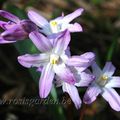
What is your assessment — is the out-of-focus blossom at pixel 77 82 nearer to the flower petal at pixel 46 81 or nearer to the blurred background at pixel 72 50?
the flower petal at pixel 46 81

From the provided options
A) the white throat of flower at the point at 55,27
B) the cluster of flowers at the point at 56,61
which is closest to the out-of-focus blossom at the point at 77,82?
the cluster of flowers at the point at 56,61

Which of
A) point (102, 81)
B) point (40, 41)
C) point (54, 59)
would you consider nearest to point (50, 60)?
point (54, 59)

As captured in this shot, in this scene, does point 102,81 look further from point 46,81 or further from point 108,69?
point 46,81

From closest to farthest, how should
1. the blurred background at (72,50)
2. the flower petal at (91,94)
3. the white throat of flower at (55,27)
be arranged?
1. the flower petal at (91,94)
2. the white throat of flower at (55,27)
3. the blurred background at (72,50)

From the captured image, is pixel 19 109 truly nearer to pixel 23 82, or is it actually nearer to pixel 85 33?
pixel 23 82

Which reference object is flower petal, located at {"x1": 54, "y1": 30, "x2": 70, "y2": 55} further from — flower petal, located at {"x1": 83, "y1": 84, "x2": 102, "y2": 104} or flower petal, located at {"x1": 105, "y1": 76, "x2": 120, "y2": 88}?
flower petal, located at {"x1": 105, "y1": 76, "x2": 120, "y2": 88}

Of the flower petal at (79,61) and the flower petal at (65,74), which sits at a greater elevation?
the flower petal at (79,61)
